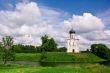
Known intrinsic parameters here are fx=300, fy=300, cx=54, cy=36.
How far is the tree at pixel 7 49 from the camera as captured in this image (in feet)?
277

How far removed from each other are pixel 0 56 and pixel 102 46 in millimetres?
109238

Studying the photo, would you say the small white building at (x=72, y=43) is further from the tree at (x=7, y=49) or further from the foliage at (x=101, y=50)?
the tree at (x=7, y=49)

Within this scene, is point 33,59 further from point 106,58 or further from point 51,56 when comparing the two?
point 106,58

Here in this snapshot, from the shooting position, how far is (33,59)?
143125 millimetres

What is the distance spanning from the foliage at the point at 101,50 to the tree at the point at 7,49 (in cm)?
9422

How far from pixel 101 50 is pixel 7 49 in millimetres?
102586

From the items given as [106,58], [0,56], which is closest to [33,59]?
[106,58]

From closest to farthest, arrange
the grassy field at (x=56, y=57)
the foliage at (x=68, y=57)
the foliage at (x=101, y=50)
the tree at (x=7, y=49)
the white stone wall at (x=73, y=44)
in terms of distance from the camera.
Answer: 1. the tree at (x=7, y=49)
2. the grassy field at (x=56, y=57)
3. the foliage at (x=68, y=57)
4. the white stone wall at (x=73, y=44)
5. the foliage at (x=101, y=50)

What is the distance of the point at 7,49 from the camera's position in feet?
278

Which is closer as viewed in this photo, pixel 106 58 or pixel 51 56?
pixel 51 56

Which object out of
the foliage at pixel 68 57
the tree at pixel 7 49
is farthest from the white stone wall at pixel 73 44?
the tree at pixel 7 49

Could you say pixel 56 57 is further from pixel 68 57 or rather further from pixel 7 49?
pixel 7 49

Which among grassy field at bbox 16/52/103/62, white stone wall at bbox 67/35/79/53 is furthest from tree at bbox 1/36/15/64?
white stone wall at bbox 67/35/79/53

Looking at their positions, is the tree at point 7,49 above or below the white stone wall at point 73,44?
below
